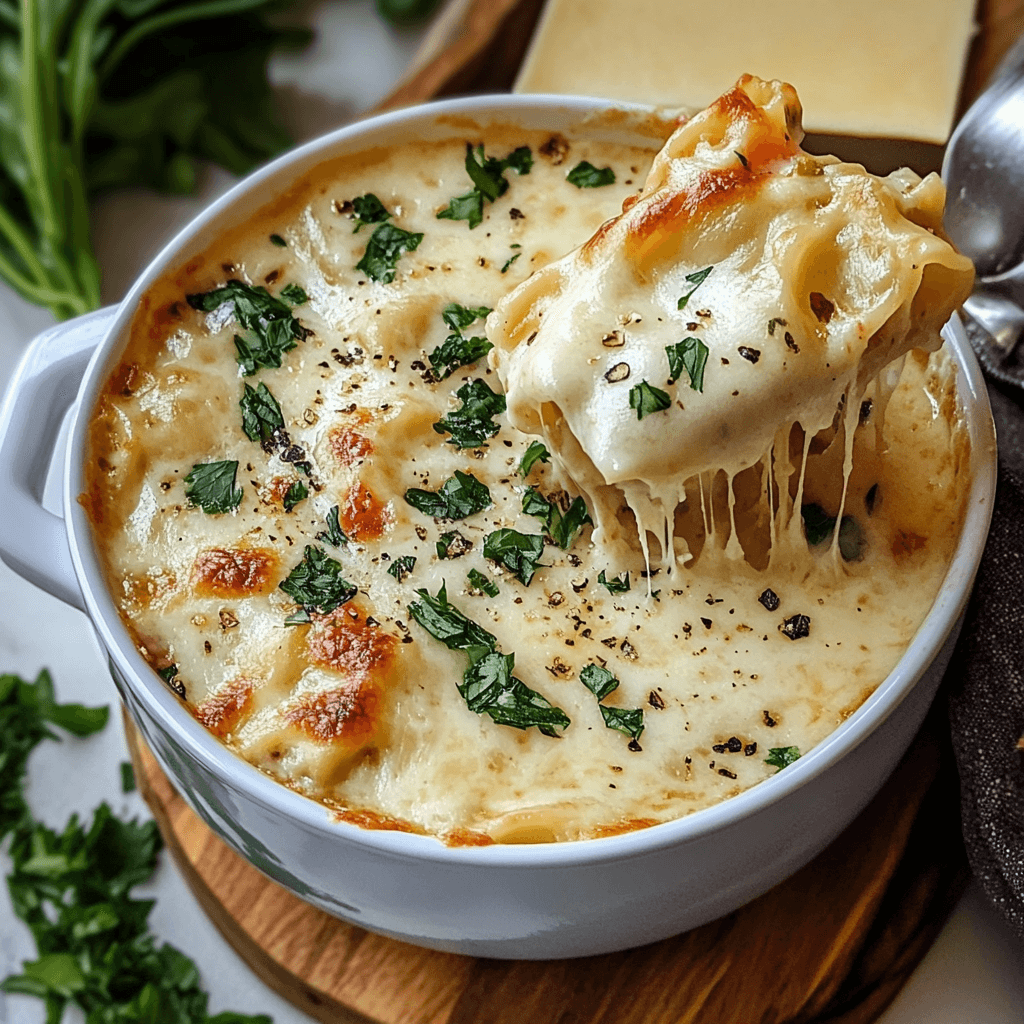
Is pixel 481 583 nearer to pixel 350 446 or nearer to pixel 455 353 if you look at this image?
pixel 350 446

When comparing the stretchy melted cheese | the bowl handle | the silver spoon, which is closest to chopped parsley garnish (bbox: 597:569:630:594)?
the stretchy melted cheese

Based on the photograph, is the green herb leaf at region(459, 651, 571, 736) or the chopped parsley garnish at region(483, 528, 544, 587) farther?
the chopped parsley garnish at region(483, 528, 544, 587)

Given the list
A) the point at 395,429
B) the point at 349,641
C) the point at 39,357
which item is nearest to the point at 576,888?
the point at 349,641

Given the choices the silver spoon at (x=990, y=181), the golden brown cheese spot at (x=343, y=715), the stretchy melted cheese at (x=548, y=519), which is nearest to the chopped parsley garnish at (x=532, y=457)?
the stretchy melted cheese at (x=548, y=519)

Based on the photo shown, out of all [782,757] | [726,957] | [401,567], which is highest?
[401,567]

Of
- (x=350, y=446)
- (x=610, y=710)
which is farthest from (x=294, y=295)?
(x=610, y=710)

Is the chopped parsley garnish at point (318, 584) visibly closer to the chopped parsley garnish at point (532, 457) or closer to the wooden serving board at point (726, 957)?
the chopped parsley garnish at point (532, 457)

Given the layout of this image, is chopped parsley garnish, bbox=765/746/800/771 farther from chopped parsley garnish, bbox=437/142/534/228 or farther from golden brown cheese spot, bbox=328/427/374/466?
chopped parsley garnish, bbox=437/142/534/228
